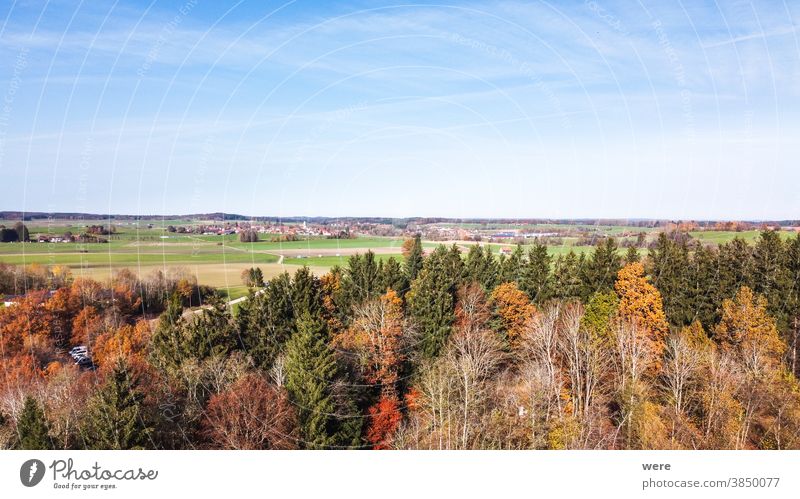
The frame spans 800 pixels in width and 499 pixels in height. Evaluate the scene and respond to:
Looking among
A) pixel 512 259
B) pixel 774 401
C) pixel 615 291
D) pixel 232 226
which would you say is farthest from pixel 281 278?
pixel 774 401

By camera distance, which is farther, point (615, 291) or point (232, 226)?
point (615, 291)

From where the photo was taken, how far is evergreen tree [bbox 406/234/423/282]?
115 feet

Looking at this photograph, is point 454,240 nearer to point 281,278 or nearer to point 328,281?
point 328,281

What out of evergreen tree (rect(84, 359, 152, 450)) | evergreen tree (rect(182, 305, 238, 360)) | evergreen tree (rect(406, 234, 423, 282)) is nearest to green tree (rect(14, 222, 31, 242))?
evergreen tree (rect(182, 305, 238, 360))

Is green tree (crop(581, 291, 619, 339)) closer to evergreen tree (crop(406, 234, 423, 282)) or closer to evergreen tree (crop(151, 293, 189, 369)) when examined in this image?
evergreen tree (crop(406, 234, 423, 282))

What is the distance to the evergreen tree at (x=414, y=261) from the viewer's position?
3516cm

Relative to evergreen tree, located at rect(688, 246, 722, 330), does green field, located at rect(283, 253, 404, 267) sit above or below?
above

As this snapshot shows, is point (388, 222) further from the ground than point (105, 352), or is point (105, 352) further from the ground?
point (388, 222)

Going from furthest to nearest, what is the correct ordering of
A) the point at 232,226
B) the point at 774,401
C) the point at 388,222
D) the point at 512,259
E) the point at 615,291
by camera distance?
the point at 512,259, the point at 615,291, the point at 388,222, the point at 232,226, the point at 774,401

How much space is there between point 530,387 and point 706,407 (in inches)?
238

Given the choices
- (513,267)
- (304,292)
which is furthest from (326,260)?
(513,267)

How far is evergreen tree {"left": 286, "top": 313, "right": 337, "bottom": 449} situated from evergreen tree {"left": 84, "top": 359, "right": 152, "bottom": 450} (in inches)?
188

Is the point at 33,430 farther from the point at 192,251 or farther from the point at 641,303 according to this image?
the point at 641,303

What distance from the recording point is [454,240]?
33.7 metres
